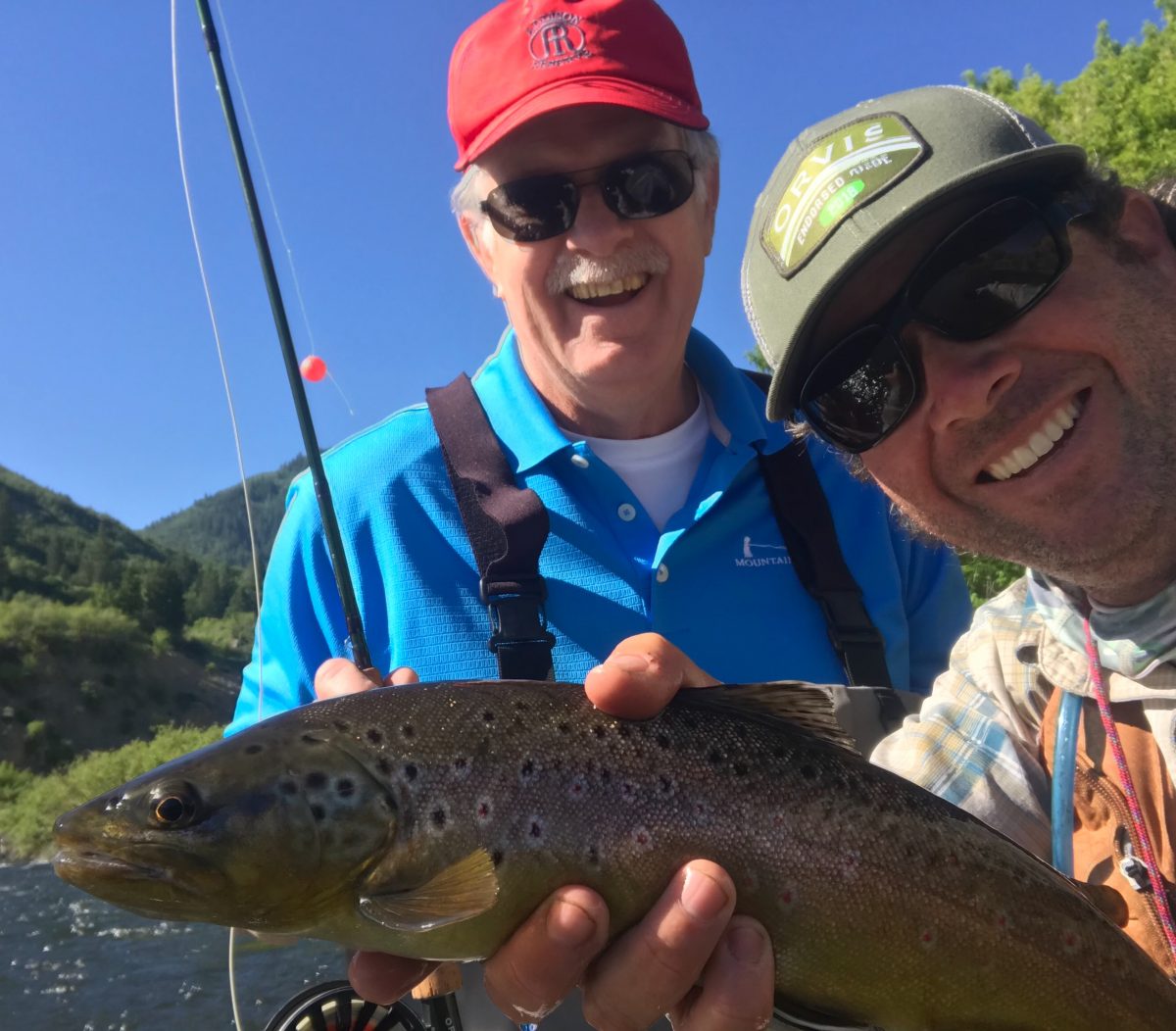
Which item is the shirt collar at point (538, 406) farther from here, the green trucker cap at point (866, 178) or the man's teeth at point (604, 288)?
the green trucker cap at point (866, 178)

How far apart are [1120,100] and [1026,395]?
841 inches

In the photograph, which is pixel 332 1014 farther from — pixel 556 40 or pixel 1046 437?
pixel 556 40

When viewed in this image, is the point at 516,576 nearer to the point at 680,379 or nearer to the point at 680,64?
the point at 680,379

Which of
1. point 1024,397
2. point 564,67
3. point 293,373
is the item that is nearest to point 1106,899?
point 1024,397

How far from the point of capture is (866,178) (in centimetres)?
262

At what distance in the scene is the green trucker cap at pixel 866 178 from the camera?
8.36 feet

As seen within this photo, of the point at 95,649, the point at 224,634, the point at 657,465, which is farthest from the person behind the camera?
the point at 224,634

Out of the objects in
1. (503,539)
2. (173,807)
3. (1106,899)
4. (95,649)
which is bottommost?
(95,649)

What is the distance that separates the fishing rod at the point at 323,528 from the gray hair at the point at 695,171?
1.10 meters

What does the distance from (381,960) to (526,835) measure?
0.61m

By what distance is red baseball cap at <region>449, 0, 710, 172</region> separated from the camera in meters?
3.50

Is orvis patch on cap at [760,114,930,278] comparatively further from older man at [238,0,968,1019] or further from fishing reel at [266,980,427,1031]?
fishing reel at [266,980,427,1031]

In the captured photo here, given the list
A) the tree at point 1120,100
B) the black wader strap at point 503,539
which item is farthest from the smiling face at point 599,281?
the tree at point 1120,100

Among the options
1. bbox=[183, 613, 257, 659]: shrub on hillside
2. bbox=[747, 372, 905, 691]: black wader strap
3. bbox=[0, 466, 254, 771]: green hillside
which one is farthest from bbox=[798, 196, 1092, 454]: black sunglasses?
bbox=[183, 613, 257, 659]: shrub on hillside
